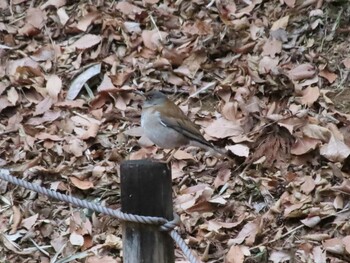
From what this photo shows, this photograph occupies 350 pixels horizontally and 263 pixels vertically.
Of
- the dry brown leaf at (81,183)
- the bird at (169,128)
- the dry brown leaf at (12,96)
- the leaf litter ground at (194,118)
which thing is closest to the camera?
the leaf litter ground at (194,118)

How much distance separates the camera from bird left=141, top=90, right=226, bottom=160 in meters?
4.95

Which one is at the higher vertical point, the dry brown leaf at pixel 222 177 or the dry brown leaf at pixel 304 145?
the dry brown leaf at pixel 304 145

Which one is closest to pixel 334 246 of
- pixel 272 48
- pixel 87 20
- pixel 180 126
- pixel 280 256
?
pixel 280 256

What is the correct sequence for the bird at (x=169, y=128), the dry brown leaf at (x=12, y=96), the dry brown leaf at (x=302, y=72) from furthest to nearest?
the dry brown leaf at (x=12, y=96) < the dry brown leaf at (x=302, y=72) < the bird at (x=169, y=128)

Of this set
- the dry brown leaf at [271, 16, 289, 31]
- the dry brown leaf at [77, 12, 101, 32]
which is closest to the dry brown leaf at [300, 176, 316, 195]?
the dry brown leaf at [271, 16, 289, 31]

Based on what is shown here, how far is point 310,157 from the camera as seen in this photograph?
5.29 meters

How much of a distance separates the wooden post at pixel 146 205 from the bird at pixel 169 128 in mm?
2166

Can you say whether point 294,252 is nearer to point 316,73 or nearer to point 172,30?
point 316,73

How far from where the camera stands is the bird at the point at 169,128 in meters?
4.95

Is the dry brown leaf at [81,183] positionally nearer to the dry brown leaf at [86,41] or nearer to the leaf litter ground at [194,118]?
the leaf litter ground at [194,118]

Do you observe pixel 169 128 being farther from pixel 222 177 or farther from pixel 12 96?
pixel 12 96

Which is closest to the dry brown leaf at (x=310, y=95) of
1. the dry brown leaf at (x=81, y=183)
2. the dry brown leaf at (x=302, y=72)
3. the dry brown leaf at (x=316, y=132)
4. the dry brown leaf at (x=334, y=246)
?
the dry brown leaf at (x=302, y=72)

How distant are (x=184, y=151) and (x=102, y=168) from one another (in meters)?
0.64

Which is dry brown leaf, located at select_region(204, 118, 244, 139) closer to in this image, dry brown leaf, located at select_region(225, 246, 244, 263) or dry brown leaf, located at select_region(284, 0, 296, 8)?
dry brown leaf, located at select_region(225, 246, 244, 263)
